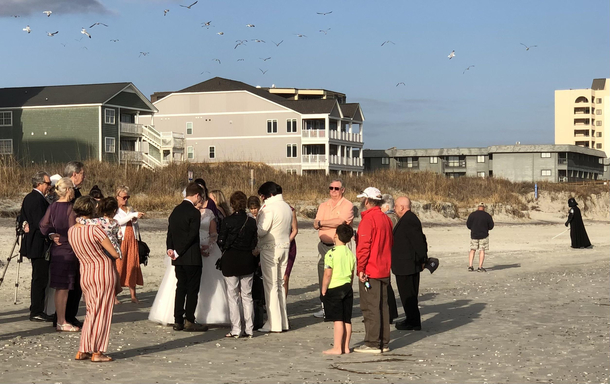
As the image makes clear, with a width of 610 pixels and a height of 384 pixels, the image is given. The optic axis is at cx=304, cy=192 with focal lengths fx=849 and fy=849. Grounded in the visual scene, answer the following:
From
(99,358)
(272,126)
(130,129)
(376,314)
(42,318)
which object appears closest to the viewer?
(99,358)

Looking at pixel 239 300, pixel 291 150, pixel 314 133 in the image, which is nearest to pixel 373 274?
pixel 239 300

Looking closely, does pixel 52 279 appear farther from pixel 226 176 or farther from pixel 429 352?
pixel 226 176

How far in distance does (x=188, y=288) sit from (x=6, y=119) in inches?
2403

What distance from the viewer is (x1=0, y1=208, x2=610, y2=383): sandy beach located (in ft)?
28.6

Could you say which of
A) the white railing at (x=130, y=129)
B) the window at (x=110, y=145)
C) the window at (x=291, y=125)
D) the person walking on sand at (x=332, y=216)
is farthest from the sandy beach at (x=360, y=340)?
the window at (x=291, y=125)

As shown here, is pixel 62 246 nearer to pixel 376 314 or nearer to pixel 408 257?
pixel 376 314

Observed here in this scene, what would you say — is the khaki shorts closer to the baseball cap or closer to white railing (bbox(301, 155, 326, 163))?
the baseball cap

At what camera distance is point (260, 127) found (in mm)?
83562

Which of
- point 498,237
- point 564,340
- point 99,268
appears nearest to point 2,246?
point 99,268

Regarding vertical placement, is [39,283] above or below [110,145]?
below

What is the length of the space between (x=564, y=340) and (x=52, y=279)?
6.82 meters

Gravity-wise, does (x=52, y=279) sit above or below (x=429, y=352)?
above

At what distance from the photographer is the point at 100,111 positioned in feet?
211

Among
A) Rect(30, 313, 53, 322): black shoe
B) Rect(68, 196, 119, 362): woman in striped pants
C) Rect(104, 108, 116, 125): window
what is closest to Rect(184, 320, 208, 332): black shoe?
Rect(30, 313, 53, 322): black shoe
